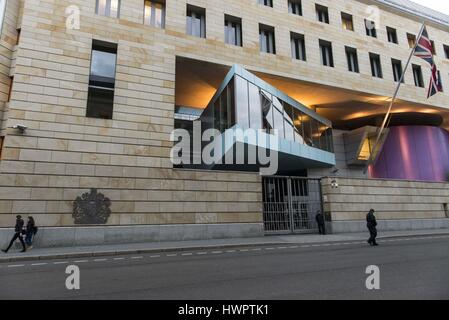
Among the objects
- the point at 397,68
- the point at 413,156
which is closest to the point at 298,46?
the point at 397,68

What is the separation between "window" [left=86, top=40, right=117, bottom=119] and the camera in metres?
17.5

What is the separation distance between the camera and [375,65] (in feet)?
96.3

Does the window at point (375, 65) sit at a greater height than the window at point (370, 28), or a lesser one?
lesser

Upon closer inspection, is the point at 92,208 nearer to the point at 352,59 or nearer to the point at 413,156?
the point at 352,59

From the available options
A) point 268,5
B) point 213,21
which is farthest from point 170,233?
point 268,5

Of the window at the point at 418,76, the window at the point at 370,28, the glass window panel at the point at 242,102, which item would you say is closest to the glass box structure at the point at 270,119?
the glass window panel at the point at 242,102

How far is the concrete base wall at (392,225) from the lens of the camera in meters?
20.3

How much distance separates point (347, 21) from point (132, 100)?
24208 mm

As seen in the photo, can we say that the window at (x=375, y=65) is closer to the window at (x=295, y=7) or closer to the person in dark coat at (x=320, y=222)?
the window at (x=295, y=7)

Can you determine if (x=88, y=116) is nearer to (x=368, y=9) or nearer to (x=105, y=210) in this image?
(x=105, y=210)

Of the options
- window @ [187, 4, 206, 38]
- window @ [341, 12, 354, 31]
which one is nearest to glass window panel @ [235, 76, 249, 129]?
window @ [187, 4, 206, 38]

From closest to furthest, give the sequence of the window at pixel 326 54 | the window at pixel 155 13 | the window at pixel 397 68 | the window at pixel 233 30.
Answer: the window at pixel 155 13
the window at pixel 233 30
the window at pixel 326 54
the window at pixel 397 68

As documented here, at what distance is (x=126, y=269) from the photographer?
878 centimetres

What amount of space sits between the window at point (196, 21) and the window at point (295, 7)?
9.34 metres
